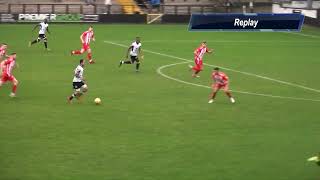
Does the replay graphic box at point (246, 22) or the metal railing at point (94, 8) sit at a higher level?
the replay graphic box at point (246, 22)

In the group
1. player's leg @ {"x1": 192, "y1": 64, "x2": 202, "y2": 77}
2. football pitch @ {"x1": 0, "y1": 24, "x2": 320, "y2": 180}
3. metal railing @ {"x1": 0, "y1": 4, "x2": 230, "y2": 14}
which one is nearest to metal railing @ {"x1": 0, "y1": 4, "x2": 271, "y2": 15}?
metal railing @ {"x1": 0, "y1": 4, "x2": 230, "y2": 14}

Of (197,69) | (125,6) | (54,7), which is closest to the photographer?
(197,69)

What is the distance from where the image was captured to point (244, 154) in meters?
17.1

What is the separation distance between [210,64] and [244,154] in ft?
76.8

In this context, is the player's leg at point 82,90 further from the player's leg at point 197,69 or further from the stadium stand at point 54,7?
the stadium stand at point 54,7

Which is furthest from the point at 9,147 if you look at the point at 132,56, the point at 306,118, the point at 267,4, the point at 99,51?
the point at 267,4

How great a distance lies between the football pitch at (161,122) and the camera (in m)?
15.6

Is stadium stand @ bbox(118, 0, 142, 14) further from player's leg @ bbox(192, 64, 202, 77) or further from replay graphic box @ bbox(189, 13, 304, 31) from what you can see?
replay graphic box @ bbox(189, 13, 304, 31)

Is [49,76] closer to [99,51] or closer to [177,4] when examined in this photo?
[99,51]

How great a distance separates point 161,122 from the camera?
21.5 metres

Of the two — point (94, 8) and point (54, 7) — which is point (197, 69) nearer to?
point (94, 8)

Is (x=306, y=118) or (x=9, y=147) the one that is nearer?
(x=9, y=147)

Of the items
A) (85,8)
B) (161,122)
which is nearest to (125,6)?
(85,8)

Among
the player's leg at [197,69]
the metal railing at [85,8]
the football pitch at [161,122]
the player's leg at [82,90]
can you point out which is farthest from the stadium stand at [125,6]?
the player's leg at [82,90]
